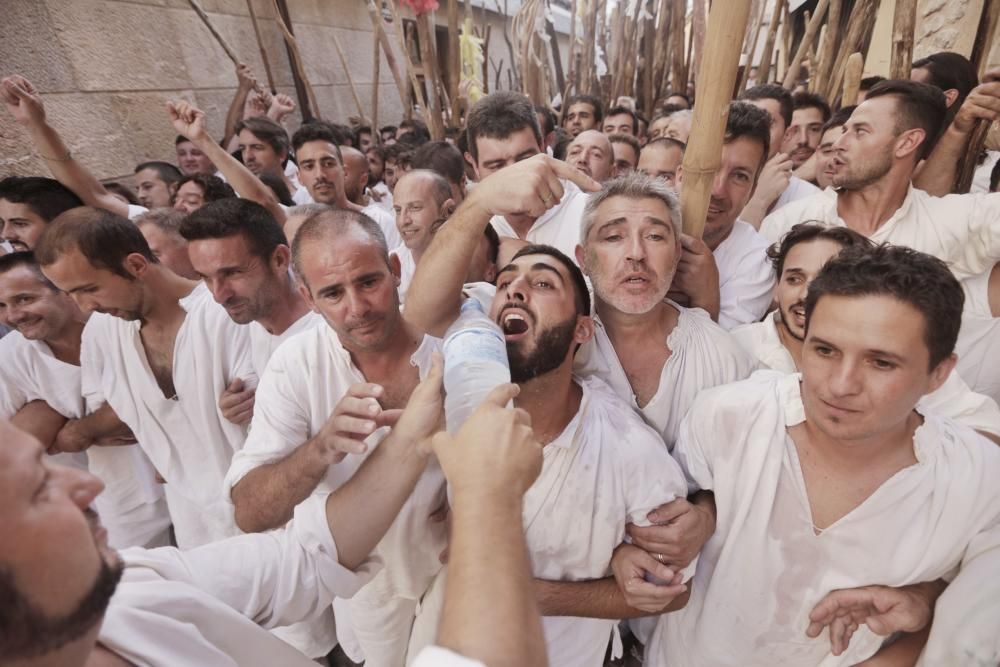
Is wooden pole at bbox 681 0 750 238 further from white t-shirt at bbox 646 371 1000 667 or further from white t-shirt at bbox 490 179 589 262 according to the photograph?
white t-shirt at bbox 490 179 589 262

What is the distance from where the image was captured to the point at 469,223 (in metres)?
1.84

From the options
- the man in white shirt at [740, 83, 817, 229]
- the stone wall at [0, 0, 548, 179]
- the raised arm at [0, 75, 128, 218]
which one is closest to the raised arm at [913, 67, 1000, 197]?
the man in white shirt at [740, 83, 817, 229]

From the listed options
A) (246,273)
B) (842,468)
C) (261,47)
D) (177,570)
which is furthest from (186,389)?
(261,47)

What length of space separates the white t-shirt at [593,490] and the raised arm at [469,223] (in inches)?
25.9

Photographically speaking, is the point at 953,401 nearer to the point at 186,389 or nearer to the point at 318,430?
the point at 318,430

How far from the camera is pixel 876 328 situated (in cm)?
136

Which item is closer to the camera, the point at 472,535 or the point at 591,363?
the point at 472,535

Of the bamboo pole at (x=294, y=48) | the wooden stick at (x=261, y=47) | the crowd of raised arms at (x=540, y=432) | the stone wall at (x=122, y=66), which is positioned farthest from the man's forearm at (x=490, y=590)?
the wooden stick at (x=261, y=47)

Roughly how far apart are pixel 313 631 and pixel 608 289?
7.80 feet

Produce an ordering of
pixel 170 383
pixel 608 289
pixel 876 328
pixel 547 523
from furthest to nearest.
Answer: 1. pixel 170 383
2. pixel 608 289
3. pixel 547 523
4. pixel 876 328

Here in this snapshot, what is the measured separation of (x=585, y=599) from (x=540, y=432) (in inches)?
24.6

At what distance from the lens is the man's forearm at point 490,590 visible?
32.4 inches

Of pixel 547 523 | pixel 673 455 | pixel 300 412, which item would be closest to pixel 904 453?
pixel 673 455

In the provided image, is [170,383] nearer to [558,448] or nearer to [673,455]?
[558,448]
